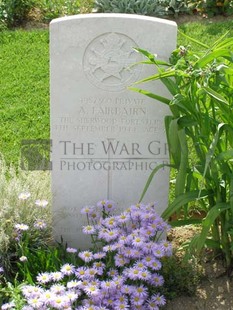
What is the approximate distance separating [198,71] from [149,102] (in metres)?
0.57

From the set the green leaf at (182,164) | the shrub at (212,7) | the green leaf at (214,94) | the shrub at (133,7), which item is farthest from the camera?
the shrub at (212,7)

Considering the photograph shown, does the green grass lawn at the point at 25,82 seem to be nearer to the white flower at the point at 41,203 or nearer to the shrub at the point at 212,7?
the shrub at the point at 212,7

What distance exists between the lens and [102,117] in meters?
4.47

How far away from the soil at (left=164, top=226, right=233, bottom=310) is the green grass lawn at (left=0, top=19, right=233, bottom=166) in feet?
6.39

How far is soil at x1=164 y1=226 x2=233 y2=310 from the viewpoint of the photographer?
4258 mm

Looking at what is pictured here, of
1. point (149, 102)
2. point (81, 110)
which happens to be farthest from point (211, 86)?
point (81, 110)

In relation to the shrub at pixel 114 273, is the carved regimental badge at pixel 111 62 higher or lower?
higher

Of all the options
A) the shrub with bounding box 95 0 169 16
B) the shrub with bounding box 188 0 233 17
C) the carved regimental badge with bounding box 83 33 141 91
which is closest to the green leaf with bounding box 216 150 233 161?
the carved regimental badge with bounding box 83 33 141 91

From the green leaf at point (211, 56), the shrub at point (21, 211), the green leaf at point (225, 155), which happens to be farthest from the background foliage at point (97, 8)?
the green leaf at point (225, 155)

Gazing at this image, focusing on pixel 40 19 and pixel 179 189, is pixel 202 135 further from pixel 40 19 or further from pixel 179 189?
pixel 40 19

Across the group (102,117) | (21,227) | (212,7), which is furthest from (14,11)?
(21,227)

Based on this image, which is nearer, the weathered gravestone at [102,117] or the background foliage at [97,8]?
the weathered gravestone at [102,117]

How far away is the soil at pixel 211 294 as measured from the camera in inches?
168

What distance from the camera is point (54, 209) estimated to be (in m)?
4.70
